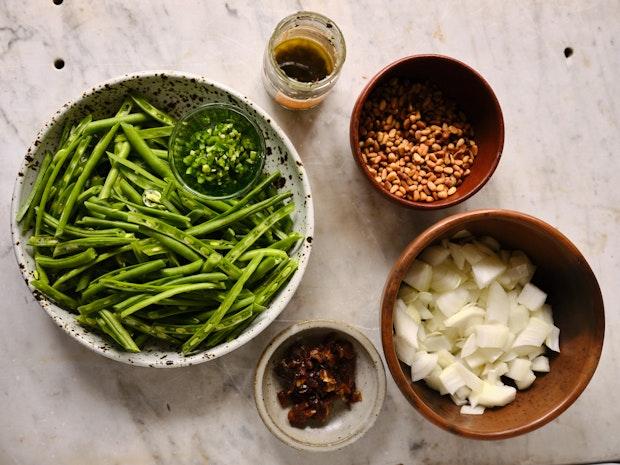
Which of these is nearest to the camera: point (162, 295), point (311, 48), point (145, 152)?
point (162, 295)

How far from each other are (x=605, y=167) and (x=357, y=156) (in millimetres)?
886

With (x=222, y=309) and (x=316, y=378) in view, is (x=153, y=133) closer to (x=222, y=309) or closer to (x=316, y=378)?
(x=222, y=309)

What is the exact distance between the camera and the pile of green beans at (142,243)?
164 cm

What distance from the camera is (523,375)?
5.84ft

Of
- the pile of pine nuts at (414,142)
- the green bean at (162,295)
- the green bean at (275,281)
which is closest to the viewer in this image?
the green bean at (162,295)

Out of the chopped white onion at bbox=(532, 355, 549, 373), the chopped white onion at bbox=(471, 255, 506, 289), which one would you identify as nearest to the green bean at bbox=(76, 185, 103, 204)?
the chopped white onion at bbox=(471, 255, 506, 289)

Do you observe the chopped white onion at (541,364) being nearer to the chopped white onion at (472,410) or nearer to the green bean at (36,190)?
the chopped white onion at (472,410)

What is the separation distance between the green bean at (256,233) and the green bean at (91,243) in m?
0.26

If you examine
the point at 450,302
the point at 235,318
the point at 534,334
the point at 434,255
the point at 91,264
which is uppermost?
the point at 91,264

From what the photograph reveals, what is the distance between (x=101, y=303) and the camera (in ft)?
5.39

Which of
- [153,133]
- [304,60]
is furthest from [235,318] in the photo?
[304,60]

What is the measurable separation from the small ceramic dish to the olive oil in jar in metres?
0.71

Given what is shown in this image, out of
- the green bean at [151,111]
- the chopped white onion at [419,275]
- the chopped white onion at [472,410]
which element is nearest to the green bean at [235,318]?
the chopped white onion at [419,275]

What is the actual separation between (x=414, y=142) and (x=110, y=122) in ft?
2.84
